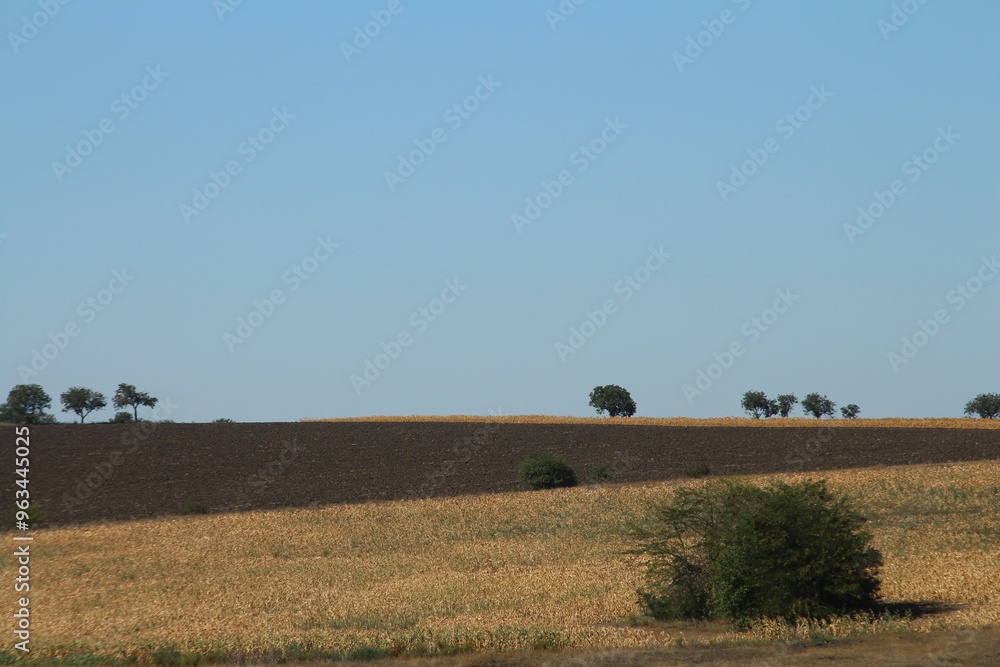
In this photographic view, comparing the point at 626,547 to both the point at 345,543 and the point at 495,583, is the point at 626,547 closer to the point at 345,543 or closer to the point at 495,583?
the point at 495,583

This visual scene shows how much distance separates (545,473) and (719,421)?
116 feet

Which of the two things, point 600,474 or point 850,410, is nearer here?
point 600,474

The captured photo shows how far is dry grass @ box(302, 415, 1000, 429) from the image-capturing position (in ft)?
257

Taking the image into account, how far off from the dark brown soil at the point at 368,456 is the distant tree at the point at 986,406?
45.2 m

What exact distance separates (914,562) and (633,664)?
1513cm

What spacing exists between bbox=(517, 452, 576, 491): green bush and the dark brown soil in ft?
6.02

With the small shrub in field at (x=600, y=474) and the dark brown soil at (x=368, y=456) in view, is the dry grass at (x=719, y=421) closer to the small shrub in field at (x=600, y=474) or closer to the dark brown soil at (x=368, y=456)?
the dark brown soil at (x=368, y=456)

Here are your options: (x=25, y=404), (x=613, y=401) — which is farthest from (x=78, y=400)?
(x=613, y=401)

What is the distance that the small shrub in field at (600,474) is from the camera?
5591 cm

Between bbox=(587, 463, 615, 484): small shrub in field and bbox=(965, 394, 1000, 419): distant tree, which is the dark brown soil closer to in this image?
bbox=(587, 463, 615, 484): small shrub in field

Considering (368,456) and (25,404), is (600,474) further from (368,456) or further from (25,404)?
(25,404)

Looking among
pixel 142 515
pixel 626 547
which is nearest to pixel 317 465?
pixel 142 515

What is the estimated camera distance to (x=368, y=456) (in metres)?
68.2

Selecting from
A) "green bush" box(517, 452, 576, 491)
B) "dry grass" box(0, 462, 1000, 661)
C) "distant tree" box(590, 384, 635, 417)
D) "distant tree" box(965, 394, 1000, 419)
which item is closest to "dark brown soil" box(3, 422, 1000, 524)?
"green bush" box(517, 452, 576, 491)
